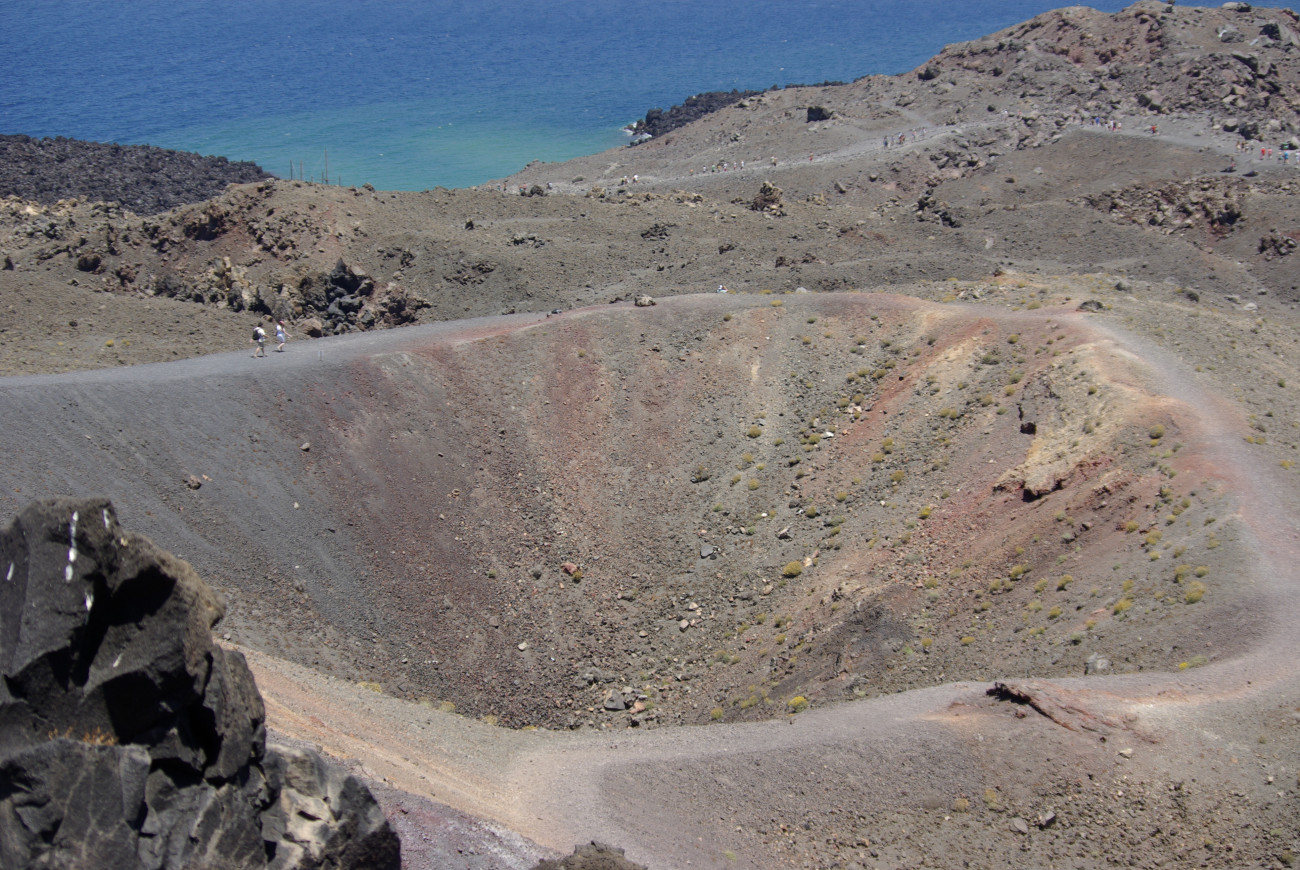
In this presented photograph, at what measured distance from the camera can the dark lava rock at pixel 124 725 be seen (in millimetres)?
12477

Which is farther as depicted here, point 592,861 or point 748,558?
point 748,558


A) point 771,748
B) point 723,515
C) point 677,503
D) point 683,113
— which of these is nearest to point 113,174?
point 683,113

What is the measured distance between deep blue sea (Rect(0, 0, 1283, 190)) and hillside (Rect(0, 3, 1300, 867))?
6304 centimetres

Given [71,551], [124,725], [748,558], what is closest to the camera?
[71,551]

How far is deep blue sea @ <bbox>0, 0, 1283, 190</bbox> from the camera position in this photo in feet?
382

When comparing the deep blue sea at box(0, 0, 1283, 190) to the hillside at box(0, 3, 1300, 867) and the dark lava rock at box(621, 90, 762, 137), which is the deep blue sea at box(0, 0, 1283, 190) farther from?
the hillside at box(0, 3, 1300, 867)

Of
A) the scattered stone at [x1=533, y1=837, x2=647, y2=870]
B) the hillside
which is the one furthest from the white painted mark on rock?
the scattered stone at [x1=533, y1=837, x2=647, y2=870]

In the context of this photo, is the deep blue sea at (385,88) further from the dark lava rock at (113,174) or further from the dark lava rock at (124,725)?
the dark lava rock at (124,725)

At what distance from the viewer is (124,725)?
1359 centimetres

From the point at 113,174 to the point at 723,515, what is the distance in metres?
77.3

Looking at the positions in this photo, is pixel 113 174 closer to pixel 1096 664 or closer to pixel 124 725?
pixel 124 725

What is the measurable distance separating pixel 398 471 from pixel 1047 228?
1977 inches

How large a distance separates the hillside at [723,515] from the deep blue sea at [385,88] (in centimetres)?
6304

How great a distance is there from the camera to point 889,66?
161 m
